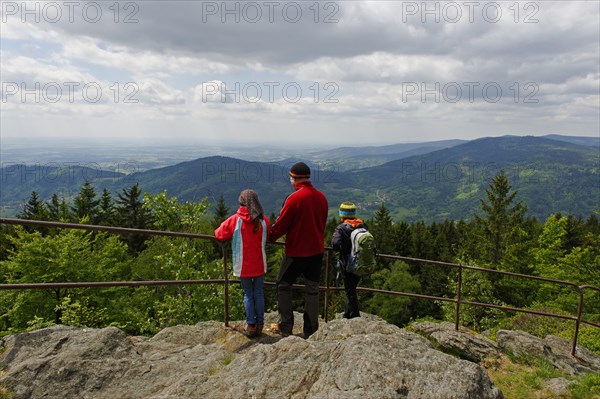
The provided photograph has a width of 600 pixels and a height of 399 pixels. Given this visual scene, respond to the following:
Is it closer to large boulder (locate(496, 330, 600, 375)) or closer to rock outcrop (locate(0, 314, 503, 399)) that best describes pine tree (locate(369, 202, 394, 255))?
large boulder (locate(496, 330, 600, 375))

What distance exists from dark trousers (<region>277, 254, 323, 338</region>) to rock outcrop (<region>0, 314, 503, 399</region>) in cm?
66

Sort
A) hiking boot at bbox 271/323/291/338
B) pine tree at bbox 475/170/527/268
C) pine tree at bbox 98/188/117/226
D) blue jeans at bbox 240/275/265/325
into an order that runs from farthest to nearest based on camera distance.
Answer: pine tree at bbox 98/188/117/226
pine tree at bbox 475/170/527/268
hiking boot at bbox 271/323/291/338
blue jeans at bbox 240/275/265/325

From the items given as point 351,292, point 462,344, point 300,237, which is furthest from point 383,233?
point 300,237

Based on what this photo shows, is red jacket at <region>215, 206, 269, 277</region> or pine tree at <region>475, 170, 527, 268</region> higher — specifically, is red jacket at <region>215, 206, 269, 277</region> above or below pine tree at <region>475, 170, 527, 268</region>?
above

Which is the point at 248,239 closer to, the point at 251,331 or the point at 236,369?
the point at 251,331

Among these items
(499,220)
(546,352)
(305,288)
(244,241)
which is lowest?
(499,220)

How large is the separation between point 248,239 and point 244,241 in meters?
0.07

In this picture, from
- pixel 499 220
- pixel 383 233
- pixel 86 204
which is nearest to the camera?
pixel 499 220

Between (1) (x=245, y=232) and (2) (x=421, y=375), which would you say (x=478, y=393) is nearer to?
(2) (x=421, y=375)

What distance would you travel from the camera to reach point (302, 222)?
5.24 m

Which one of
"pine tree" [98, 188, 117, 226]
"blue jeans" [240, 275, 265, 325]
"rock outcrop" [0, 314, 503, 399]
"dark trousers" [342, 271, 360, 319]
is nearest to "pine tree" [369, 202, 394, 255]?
"pine tree" [98, 188, 117, 226]

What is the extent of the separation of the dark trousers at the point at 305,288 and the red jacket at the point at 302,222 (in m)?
0.19

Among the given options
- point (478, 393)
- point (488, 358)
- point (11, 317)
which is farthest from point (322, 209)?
point (11, 317)

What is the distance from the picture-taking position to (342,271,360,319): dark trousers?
614 cm
